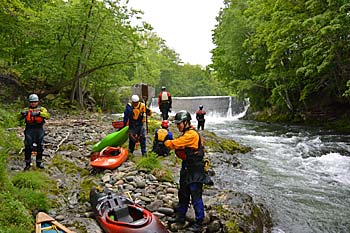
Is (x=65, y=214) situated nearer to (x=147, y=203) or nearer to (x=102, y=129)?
(x=147, y=203)

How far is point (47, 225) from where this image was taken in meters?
4.13

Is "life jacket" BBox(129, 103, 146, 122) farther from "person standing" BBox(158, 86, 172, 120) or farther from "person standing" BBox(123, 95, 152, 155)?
"person standing" BBox(158, 86, 172, 120)

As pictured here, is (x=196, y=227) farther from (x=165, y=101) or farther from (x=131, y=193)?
(x=165, y=101)

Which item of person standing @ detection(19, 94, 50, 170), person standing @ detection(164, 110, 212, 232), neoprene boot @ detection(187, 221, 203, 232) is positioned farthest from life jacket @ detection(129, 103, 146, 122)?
neoprene boot @ detection(187, 221, 203, 232)

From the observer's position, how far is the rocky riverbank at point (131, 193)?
4.75 meters

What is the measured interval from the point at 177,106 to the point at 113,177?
29.0 meters

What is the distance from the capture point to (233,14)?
983 inches

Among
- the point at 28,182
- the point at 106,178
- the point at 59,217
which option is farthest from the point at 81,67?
the point at 59,217

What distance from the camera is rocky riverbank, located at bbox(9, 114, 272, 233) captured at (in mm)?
4754

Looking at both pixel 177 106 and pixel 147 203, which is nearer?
pixel 147 203

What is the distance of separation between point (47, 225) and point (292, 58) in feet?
58.4

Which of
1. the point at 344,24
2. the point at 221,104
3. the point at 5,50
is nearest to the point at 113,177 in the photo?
the point at 344,24

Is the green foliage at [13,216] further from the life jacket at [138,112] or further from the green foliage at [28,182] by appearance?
Result: the life jacket at [138,112]

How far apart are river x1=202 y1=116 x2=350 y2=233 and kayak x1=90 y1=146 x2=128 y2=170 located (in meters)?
2.36
